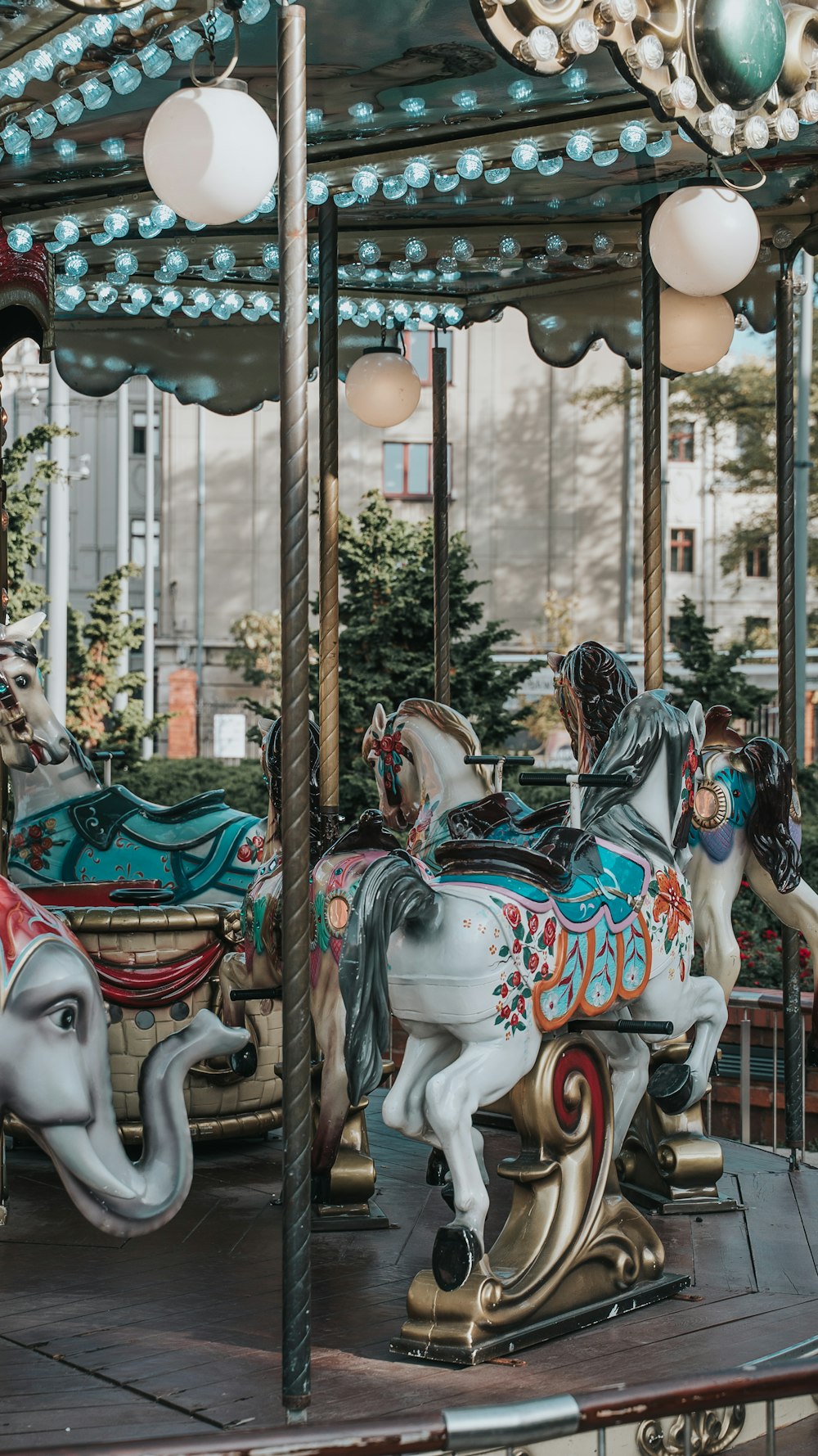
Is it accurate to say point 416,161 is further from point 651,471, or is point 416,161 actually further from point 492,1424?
point 492,1424

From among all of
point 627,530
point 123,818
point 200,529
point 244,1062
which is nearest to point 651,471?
point 244,1062

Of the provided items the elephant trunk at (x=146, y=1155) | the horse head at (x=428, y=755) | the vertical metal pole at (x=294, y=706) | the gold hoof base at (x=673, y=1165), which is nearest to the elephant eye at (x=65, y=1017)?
the elephant trunk at (x=146, y=1155)

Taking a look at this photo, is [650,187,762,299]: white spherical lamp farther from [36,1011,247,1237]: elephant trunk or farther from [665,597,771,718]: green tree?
[665,597,771,718]: green tree

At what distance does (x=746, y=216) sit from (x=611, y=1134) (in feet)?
8.07

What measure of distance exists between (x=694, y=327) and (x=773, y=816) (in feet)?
6.25

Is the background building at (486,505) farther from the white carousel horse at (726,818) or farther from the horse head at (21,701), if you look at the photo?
the white carousel horse at (726,818)

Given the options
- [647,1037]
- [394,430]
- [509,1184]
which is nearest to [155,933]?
[509,1184]

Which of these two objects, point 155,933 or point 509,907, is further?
point 155,933

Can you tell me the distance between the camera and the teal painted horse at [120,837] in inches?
274

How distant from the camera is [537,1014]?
4.00 meters

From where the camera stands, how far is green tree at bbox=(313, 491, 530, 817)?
37.4ft

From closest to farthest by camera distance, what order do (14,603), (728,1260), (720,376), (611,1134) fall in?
1. (611,1134)
2. (728,1260)
3. (14,603)
4. (720,376)

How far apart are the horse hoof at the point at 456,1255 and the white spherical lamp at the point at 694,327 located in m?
3.54

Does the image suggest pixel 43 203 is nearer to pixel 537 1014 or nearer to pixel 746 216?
pixel 746 216
